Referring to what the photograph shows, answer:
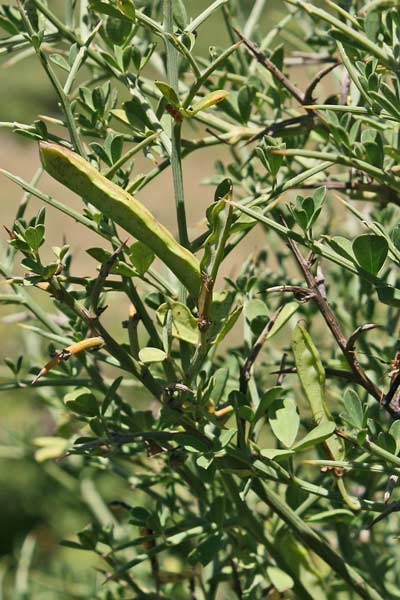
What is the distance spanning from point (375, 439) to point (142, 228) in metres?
0.15

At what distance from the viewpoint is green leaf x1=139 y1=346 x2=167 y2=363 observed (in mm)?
378

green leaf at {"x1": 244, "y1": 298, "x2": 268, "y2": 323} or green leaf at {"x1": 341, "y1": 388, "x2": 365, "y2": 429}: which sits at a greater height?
green leaf at {"x1": 244, "y1": 298, "x2": 268, "y2": 323}

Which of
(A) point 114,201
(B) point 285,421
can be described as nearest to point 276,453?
(B) point 285,421

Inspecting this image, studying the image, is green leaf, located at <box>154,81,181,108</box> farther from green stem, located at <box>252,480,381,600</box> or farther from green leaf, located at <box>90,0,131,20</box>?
green stem, located at <box>252,480,381,600</box>

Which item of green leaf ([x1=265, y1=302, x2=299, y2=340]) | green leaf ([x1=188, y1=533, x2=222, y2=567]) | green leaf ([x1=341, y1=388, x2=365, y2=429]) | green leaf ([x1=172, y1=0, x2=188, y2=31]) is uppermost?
green leaf ([x1=172, y1=0, x2=188, y2=31])

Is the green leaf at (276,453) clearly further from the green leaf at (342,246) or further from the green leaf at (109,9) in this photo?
the green leaf at (109,9)

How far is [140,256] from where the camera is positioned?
39 cm

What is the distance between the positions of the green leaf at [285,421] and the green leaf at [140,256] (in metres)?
0.10

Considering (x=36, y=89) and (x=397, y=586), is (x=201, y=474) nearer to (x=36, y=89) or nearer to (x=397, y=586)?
(x=397, y=586)

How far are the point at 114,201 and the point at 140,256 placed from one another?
0.15 ft

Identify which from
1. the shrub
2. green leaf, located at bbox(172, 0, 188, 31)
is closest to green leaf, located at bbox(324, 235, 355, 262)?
the shrub

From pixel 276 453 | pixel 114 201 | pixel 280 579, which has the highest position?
pixel 114 201

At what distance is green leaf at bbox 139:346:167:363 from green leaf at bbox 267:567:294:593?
0.17 m

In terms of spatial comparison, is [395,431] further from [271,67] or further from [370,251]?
[271,67]
